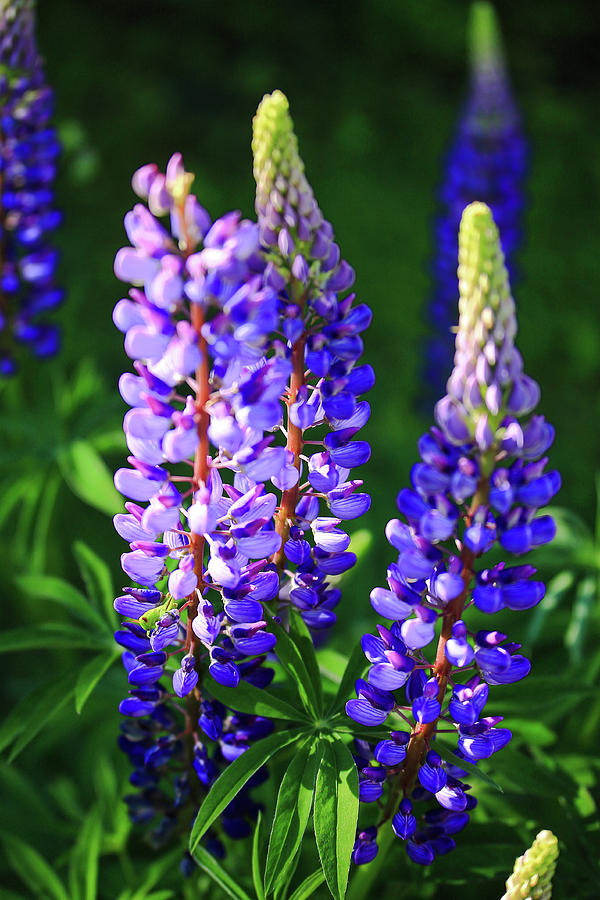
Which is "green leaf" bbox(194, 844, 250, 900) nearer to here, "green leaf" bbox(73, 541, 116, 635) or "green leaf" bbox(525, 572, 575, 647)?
"green leaf" bbox(73, 541, 116, 635)

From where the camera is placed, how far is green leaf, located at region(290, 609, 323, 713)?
1.55m

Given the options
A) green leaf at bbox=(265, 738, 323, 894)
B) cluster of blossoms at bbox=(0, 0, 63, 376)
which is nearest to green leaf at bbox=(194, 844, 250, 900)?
green leaf at bbox=(265, 738, 323, 894)

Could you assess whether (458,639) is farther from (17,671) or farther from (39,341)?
(17,671)

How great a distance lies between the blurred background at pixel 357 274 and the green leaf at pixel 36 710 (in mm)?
18

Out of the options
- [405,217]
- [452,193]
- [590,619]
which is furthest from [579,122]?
[590,619]

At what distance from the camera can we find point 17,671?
3236 millimetres

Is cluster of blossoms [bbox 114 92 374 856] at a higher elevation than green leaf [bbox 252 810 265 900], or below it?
higher

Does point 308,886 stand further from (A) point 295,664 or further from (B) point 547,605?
(B) point 547,605

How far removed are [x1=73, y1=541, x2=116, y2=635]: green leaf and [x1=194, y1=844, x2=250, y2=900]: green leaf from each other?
481mm

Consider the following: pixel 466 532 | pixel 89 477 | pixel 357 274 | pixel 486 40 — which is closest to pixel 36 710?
pixel 89 477

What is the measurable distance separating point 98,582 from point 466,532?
987 millimetres

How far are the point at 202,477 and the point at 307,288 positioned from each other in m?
0.33

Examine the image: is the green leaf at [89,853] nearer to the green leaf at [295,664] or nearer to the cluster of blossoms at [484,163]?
the green leaf at [295,664]

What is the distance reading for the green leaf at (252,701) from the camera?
149cm
